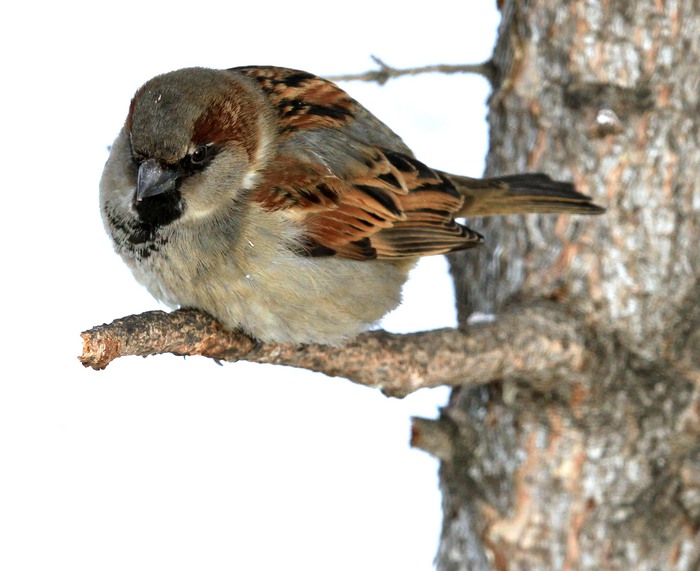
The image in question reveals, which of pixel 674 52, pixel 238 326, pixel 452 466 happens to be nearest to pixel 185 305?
pixel 238 326

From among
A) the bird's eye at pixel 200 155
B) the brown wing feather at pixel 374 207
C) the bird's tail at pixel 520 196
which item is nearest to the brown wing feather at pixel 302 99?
the brown wing feather at pixel 374 207

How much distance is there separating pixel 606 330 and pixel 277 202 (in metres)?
1.14

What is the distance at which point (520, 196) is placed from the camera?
302 cm

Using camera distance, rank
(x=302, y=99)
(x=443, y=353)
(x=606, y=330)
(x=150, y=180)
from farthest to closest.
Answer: (x=302, y=99) → (x=606, y=330) → (x=443, y=353) → (x=150, y=180)

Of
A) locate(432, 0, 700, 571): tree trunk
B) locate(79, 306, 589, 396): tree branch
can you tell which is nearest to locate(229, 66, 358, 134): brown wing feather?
locate(432, 0, 700, 571): tree trunk

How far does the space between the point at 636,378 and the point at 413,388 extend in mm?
727

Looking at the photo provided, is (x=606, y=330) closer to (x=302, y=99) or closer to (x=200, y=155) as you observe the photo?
(x=302, y=99)

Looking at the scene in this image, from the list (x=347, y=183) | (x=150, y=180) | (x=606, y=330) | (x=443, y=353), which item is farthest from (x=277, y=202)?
(x=606, y=330)

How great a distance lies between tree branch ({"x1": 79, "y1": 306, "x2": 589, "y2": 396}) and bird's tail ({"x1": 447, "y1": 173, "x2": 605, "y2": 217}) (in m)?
0.34

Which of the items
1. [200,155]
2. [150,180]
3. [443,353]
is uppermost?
[200,155]

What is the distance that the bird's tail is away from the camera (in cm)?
295

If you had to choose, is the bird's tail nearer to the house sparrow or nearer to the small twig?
the house sparrow

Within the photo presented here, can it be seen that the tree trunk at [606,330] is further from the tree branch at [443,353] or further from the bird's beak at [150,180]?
the bird's beak at [150,180]

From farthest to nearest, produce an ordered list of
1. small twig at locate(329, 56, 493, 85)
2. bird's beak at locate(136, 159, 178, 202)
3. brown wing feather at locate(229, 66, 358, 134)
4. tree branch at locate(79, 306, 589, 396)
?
small twig at locate(329, 56, 493, 85), brown wing feather at locate(229, 66, 358, 134), tree branch at locate(79, 306, 589, 396), bird's beak at locate(136, 159, 178, 202)
